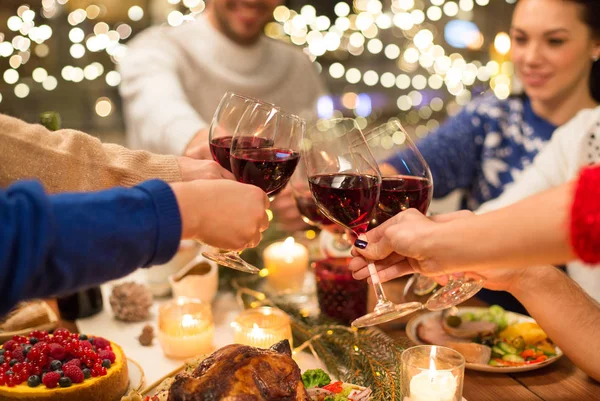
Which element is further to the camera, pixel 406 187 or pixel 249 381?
pixel 406 187

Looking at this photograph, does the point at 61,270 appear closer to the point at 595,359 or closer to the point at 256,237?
the point at 256,237

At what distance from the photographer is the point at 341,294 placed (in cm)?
147

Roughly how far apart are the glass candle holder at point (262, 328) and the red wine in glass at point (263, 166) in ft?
1.02

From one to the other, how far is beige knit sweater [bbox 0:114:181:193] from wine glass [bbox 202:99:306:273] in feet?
0.87

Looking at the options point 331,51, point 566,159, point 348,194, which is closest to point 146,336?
point 348,194

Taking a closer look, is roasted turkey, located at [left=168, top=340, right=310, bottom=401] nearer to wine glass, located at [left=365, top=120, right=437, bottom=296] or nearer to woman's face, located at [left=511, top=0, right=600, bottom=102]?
wine glass, located at [left=365, top=120, right=437, bottom=296]

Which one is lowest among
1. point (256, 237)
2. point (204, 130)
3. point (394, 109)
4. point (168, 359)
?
point (394, 109)

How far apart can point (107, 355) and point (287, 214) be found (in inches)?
39.4

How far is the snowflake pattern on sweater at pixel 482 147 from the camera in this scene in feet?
8.03

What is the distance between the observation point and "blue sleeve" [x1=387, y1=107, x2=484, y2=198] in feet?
8.36

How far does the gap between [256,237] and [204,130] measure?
1.05 meters

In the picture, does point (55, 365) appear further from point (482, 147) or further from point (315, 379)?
point (482, 147)

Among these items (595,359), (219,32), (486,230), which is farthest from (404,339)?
(219,32)

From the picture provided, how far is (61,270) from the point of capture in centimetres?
73
